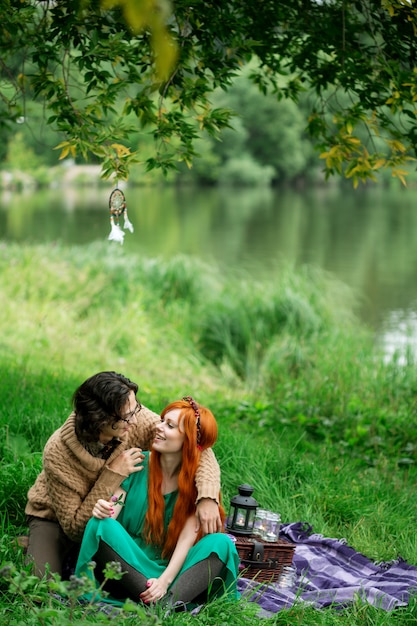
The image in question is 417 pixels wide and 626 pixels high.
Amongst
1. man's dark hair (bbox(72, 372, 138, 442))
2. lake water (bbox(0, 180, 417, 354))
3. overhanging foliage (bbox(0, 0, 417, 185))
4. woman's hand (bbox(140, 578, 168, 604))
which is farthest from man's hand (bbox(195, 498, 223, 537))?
lake water (bbox(0, 180, 417, 354))

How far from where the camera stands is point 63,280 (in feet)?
33.4

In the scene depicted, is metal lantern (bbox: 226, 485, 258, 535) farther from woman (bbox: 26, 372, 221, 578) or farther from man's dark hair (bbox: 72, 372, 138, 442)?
man's dark hair (bbox: 72, 372, 138, 442)

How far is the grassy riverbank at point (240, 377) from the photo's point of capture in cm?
430

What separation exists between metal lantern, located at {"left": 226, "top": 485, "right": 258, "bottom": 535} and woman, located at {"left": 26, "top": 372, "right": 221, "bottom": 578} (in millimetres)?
269

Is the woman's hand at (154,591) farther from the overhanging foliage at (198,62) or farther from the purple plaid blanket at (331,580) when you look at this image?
the overhanging foliage at (198,62)

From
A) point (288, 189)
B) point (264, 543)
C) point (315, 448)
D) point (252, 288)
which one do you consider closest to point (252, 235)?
point (252, 288)

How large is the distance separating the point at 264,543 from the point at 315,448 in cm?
195

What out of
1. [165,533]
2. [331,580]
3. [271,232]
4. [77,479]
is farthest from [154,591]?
[271,232]

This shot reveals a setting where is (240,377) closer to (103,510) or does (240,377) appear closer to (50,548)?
(50,548)

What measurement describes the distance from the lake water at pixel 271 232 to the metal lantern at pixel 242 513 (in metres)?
6.13

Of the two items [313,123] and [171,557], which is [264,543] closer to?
[171,557]

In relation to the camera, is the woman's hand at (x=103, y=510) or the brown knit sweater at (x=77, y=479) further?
the brown knit sweater at (x=77, y=479)

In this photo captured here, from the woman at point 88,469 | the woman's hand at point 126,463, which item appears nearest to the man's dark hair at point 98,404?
the woman at point 88,469

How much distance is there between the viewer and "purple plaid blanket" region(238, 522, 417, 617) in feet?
10.9
